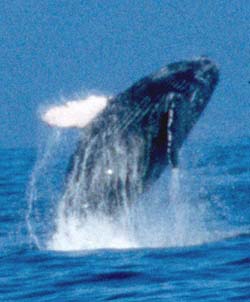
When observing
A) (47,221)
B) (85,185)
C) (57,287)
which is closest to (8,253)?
(85,185)

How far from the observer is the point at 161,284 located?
15023 millimetres

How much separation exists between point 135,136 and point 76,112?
0.78 m

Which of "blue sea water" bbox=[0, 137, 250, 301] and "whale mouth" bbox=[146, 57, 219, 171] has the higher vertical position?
"whale mouth" bbox=[146, 57, 219, 171]

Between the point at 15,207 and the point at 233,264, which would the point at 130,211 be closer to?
the point at 233,264

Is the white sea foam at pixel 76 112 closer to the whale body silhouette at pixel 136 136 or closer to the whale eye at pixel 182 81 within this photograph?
the whale body silhouette at pixel 136 136

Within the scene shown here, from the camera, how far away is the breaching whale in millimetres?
17656

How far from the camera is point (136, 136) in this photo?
58.2 ft

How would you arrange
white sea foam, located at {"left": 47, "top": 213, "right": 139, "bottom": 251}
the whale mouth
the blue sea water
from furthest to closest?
white sea foam, located at {"left": 47, "top": 213, "right": 139, "bottom": 251}, the whale mouth, the blue sea water

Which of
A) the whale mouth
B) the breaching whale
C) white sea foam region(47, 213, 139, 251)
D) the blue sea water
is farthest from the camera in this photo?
white sea foam region(47, 213, 139, 251)

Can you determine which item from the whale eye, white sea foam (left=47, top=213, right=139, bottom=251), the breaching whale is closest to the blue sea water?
white sea foam (left=47, top=213, right=139, bottom=251)

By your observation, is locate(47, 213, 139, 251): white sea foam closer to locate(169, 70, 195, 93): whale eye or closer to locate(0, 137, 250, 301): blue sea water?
locate(0, 137, 250, 301): blue sea water

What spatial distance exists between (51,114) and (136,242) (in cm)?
191

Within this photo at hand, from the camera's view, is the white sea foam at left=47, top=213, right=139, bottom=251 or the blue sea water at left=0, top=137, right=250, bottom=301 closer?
the blue sea water at left=0, top=137, right=250, bottom=301

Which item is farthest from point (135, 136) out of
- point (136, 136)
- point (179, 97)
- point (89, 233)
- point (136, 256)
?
point (136, 256)
